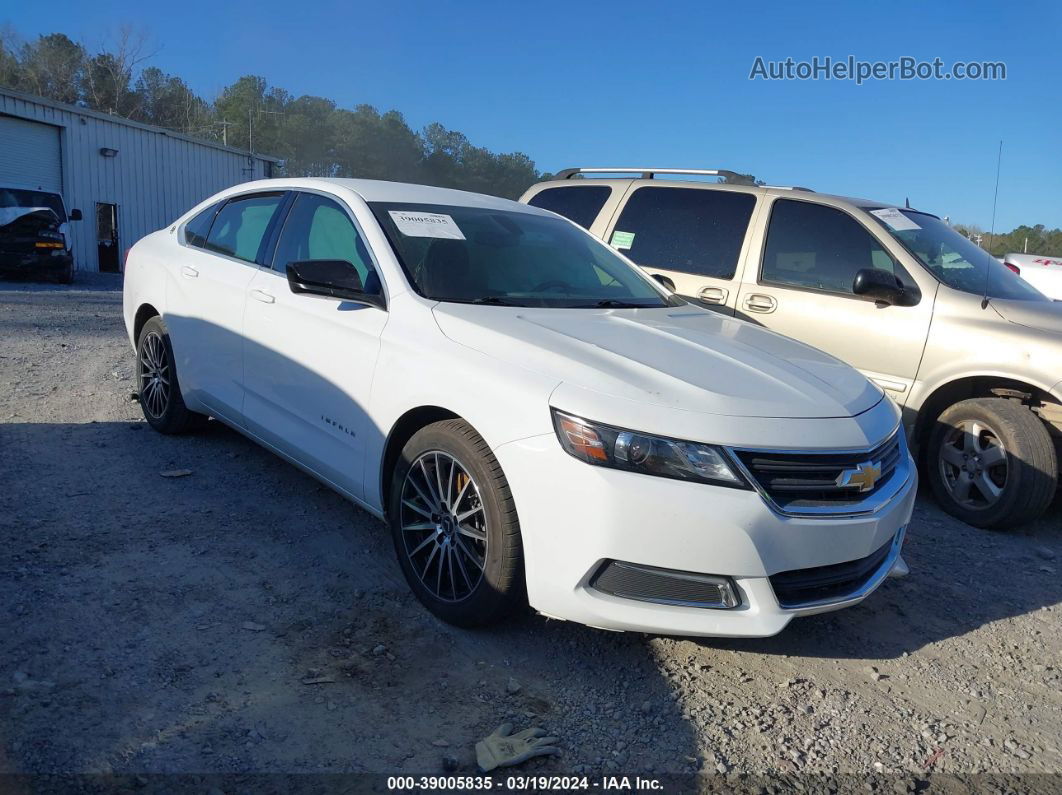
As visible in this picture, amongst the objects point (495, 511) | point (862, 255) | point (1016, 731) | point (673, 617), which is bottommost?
point (1016, 731)

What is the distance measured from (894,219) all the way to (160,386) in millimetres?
4868

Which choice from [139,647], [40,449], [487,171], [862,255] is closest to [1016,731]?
[139,647]

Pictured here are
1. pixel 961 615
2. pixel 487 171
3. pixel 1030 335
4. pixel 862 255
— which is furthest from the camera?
pixel 487 171

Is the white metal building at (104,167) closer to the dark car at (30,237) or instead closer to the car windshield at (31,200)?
the car windshield at (31,200)

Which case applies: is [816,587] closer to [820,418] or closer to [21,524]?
[820,418]

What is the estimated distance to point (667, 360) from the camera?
10.4 ft

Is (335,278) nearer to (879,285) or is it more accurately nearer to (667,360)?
(667,360)

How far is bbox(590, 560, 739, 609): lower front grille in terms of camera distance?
2.77 meters

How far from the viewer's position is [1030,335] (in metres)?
4.72

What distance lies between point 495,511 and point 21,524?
2439 millimetres

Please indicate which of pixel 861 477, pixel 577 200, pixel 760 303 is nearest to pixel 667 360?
pixel 861 477

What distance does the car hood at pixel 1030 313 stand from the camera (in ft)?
15.7

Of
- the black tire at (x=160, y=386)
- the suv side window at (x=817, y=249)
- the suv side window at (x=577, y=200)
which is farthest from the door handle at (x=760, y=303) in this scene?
the black tire at (x=160, y=386)

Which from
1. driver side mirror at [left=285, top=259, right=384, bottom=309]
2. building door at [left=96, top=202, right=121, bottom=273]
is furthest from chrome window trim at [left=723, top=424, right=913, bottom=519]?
building door at [left=96, top=202, right=121, bottom=273]
